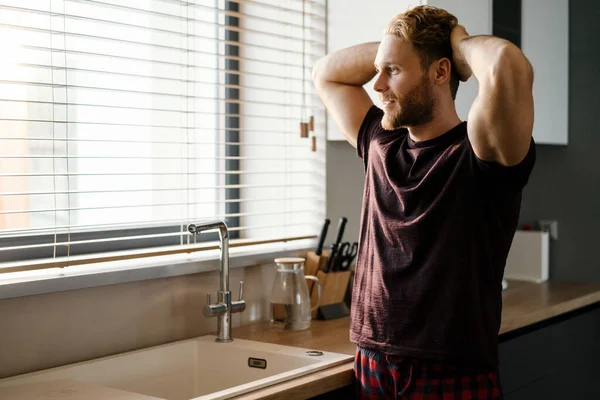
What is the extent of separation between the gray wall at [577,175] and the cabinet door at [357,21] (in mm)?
1397

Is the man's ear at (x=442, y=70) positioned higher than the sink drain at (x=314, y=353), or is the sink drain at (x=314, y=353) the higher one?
the man's ear at (x=442, y=70)

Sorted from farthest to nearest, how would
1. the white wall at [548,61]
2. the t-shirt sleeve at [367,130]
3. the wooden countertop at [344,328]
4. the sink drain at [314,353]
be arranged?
the white wall at [548,61] → the t-shirt sleeve at [367,130] → the sink drain at [314,353] → the wooden countertop at [344,328]

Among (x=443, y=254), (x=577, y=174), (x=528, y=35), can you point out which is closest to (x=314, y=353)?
(x=443, y=254)

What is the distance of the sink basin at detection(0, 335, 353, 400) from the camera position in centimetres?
210

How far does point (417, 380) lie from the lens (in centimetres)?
199

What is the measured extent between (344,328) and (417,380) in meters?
0.57

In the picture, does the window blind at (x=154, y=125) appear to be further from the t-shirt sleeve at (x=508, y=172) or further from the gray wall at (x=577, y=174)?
the gray wall at (x=577, y=174)

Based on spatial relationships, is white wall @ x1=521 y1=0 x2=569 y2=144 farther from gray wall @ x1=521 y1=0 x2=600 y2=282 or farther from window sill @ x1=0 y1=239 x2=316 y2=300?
window sill @ x1=0 y1=239 x2=316 y2=300

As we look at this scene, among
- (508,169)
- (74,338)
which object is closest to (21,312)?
(74,338)

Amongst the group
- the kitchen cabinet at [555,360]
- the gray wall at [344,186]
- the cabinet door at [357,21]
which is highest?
the cabinet door at [357,21]

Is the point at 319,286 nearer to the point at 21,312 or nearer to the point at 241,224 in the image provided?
the point at 241,224

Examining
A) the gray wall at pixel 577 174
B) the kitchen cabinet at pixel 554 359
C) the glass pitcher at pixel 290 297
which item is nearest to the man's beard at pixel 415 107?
the glass pitcher at pixel 290 297

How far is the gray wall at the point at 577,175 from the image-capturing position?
383 centimetres

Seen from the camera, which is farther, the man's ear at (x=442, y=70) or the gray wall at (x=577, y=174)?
the gray wall at (x=577, y=174)
